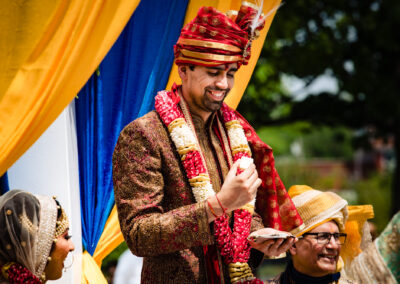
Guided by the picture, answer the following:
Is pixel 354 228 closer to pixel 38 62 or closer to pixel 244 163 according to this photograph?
pixel 244 163

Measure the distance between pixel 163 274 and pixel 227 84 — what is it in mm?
822

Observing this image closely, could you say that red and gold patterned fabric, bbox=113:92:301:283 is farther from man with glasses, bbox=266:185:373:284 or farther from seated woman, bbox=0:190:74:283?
man with glasses, bbox=266:185:373:284

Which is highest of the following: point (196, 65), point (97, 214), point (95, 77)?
point (196, 65)

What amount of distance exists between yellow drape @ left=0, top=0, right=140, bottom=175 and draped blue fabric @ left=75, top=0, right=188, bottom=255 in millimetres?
564

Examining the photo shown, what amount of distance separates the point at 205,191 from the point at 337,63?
296 inches

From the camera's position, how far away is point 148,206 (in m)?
2.35

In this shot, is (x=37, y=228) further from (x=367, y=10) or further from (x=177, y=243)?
(x=367, y=10)

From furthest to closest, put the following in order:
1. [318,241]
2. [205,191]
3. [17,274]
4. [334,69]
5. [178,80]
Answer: [334,69] → [318,241] → [178,80] → [17,274] → [205,191]

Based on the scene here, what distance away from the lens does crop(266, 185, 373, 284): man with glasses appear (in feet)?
12.6

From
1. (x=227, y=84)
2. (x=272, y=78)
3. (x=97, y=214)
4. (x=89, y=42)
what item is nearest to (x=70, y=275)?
(x=97, y=214)

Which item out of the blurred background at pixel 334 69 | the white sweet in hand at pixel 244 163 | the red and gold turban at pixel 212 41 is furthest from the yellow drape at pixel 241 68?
the blurred background at pixel 334 69

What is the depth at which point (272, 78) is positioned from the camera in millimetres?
9625

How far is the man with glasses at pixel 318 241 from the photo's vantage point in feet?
12.6

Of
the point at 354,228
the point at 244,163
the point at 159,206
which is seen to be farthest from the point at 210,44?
the point at 354,228
